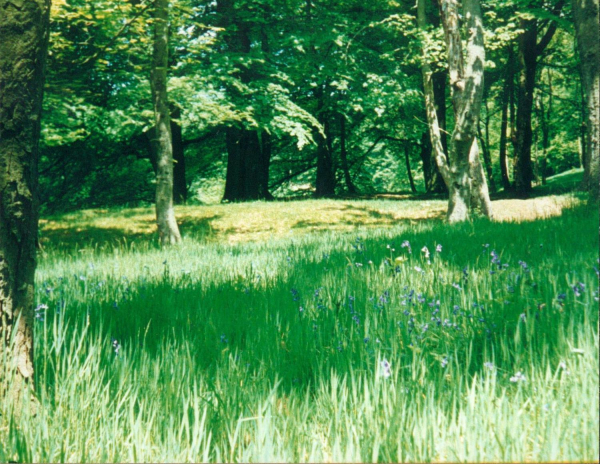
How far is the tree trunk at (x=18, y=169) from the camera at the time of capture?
7.30 ft

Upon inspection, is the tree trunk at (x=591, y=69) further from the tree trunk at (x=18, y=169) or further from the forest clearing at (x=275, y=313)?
the tree trunk at (x=18, y=169)

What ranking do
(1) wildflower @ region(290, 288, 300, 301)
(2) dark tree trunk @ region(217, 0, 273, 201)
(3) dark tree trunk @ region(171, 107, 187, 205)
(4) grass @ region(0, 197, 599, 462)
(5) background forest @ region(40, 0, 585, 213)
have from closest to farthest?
(4) grass @ region(0, 197, 599, 462)
(1) wildflower @ region(290, 288, 300, 301)
(5) background forest @ region(40, 0, 585, 213)
(2) dark tree trunk @ region(217, 0, 273, 201)
(3) dark tree trunk @ region(171, 107, 187, 205)

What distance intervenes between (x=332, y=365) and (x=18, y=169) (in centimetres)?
170

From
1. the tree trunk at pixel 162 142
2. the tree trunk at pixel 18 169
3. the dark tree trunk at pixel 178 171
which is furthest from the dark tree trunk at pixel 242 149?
the tree trunk at pixel 18 169

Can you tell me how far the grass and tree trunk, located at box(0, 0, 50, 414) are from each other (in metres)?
0.17

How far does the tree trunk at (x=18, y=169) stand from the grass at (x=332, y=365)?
0.55 ft

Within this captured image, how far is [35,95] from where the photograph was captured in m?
2.33

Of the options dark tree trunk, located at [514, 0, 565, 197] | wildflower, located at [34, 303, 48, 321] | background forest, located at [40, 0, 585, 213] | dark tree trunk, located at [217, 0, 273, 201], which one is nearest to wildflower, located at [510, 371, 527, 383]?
wildflower, located at [34, 303, 48, 321]

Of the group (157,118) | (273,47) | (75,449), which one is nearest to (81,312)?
(75,449)

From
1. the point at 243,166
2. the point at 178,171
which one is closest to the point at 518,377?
the point at 178,171

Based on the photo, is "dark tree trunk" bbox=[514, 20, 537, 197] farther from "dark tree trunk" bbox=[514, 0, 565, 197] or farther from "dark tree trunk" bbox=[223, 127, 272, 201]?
"dark tree trunk" bbox=[223, 127, 272, 201]

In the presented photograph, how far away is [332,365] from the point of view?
7.87 ft

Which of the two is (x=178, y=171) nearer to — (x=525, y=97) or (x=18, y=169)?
(x=525, y=97)

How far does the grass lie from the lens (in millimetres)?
1591
